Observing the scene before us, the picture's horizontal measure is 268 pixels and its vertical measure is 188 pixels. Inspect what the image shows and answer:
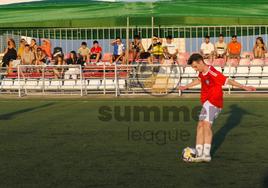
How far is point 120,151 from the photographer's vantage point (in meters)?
10.4

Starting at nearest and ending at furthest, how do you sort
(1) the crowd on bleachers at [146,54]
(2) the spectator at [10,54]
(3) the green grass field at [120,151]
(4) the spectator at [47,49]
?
(3) the green grass field at [120,151], (1) the crowd on bleachers at [146,54], (2) the spectator at [10,54], (4) the spectator at [47,49]

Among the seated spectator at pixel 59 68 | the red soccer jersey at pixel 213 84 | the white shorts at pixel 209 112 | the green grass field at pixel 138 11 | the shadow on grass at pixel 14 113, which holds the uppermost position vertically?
the green grass field at pixel 138 11

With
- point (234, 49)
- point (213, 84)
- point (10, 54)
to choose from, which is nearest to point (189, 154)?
point (213, 84)

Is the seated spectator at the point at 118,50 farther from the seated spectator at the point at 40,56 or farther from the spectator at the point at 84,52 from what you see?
the seated spectator at the point at 40,56

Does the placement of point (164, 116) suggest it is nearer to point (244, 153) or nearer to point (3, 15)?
point (244, 153)

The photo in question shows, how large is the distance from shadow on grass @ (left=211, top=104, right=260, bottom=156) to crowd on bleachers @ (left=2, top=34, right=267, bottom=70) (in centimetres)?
599

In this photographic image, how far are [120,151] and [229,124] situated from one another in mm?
4232

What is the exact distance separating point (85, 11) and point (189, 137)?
9.37 meters

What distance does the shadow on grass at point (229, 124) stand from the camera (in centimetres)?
1118

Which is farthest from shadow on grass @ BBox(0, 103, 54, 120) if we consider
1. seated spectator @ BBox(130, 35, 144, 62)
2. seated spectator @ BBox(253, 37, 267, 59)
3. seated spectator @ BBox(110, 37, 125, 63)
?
seated spectator @ BBox(253, 37, 267, 59)

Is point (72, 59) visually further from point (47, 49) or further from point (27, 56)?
point (47, 49)

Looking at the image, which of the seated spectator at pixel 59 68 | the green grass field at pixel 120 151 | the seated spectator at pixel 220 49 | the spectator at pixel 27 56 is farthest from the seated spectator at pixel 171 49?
the green grass field at pixel 120 151

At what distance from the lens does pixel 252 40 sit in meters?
28.6

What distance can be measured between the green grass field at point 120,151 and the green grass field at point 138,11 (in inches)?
147
